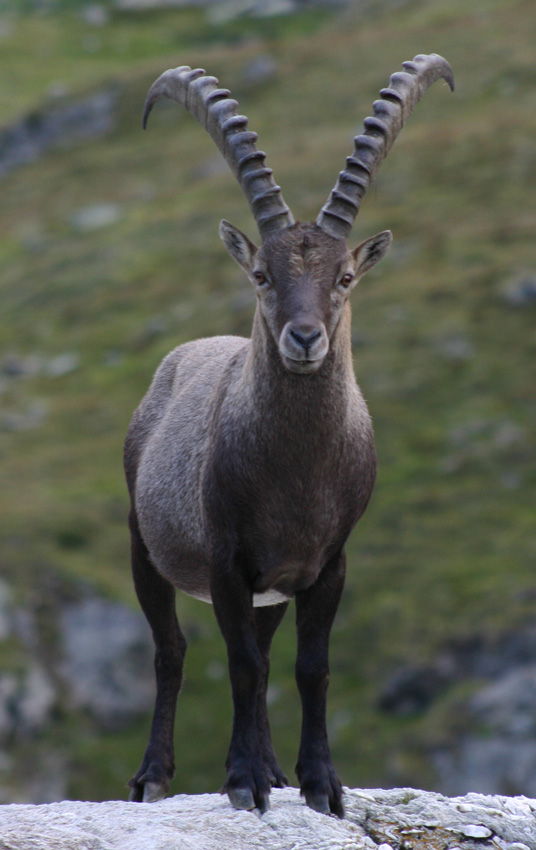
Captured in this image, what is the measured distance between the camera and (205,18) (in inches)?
6181

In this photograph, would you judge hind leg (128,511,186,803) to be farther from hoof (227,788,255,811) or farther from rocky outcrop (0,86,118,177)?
rocky outcrop (0,86,118,177)

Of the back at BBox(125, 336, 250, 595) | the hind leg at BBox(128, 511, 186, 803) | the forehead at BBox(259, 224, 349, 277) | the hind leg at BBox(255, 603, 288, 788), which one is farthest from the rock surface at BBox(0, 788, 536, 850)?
the forehead at BBox(259, 224, 349, 277)

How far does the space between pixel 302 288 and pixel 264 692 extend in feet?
12.1

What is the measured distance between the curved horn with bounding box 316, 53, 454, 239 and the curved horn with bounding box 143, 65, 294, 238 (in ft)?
1.30

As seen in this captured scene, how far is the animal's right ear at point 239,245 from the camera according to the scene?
452 inches

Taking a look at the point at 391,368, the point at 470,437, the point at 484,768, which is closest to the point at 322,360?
the point at 484,768

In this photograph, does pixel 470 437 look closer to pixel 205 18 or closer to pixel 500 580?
pixel 500 580

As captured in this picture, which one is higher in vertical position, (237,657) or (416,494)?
(416,494)

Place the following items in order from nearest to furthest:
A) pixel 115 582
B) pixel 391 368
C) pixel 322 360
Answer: pixel 322 360, pixel 115 582, pixel 391 368

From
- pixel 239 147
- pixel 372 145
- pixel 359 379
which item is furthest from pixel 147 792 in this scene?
pixel 359 379

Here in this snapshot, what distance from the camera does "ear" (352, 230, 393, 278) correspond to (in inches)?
452

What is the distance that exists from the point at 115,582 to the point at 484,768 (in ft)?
48.4

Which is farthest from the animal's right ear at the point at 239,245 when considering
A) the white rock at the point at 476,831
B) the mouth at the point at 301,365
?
the white rock at the point at 476,831

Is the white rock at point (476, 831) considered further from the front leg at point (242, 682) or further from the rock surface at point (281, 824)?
the front leg at point (242, 682)
